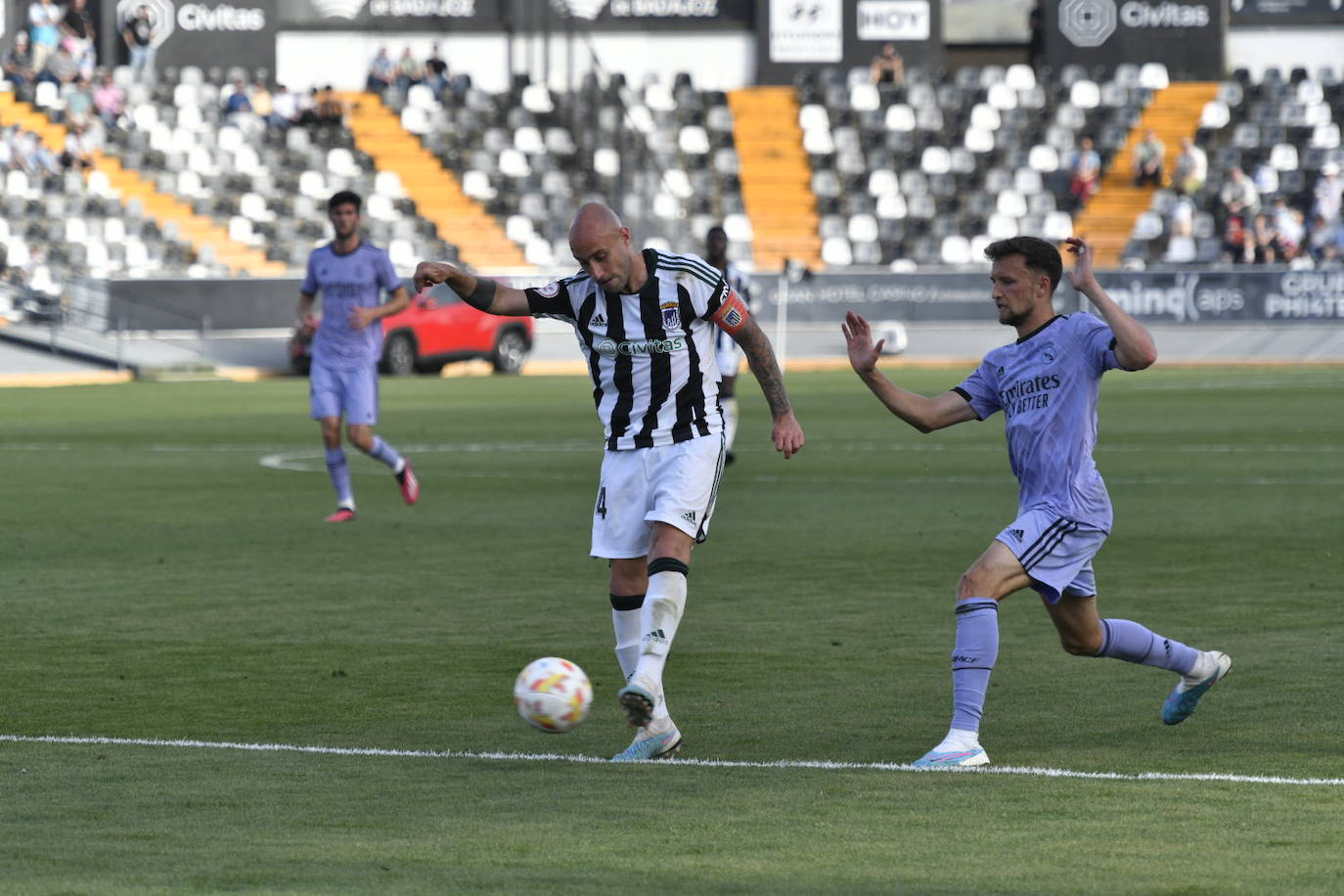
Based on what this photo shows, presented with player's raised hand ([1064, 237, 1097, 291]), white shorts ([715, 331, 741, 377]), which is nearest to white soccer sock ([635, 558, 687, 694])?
player's raised hand ([1064, 237, 1097, 291])

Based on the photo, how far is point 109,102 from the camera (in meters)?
44.9

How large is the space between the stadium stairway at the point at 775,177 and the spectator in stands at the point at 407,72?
717 centimetres

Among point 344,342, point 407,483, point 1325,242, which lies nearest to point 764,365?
point 344,342

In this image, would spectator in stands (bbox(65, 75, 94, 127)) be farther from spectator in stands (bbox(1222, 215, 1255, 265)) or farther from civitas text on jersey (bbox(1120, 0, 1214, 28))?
civitas text on jersey (bbox(1120, 0, 1214, 28))

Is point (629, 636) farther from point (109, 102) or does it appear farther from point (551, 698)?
point (109, 102)

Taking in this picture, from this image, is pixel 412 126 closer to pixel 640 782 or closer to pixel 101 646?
pixel 101 646

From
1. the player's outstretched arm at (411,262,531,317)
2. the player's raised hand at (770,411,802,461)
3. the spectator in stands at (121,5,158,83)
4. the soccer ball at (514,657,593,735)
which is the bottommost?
the soccer ball at (514,657,593,735)

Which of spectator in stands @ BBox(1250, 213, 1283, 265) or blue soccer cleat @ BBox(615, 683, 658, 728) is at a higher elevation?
blue soccer cleat @ BBox(615, 683, 658, 728)

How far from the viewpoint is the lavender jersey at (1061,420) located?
7.25 metres

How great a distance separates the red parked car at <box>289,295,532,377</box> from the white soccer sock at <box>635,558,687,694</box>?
30661 millimetres

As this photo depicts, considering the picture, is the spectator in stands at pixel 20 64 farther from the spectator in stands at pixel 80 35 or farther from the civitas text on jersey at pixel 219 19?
the civitas text on jersey at pixel 219 19

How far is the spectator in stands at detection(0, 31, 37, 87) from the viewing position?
147 ft

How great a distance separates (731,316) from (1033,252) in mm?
1151

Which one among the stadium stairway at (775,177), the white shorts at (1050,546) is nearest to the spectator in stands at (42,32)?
the stadium stairway at (775,177)
